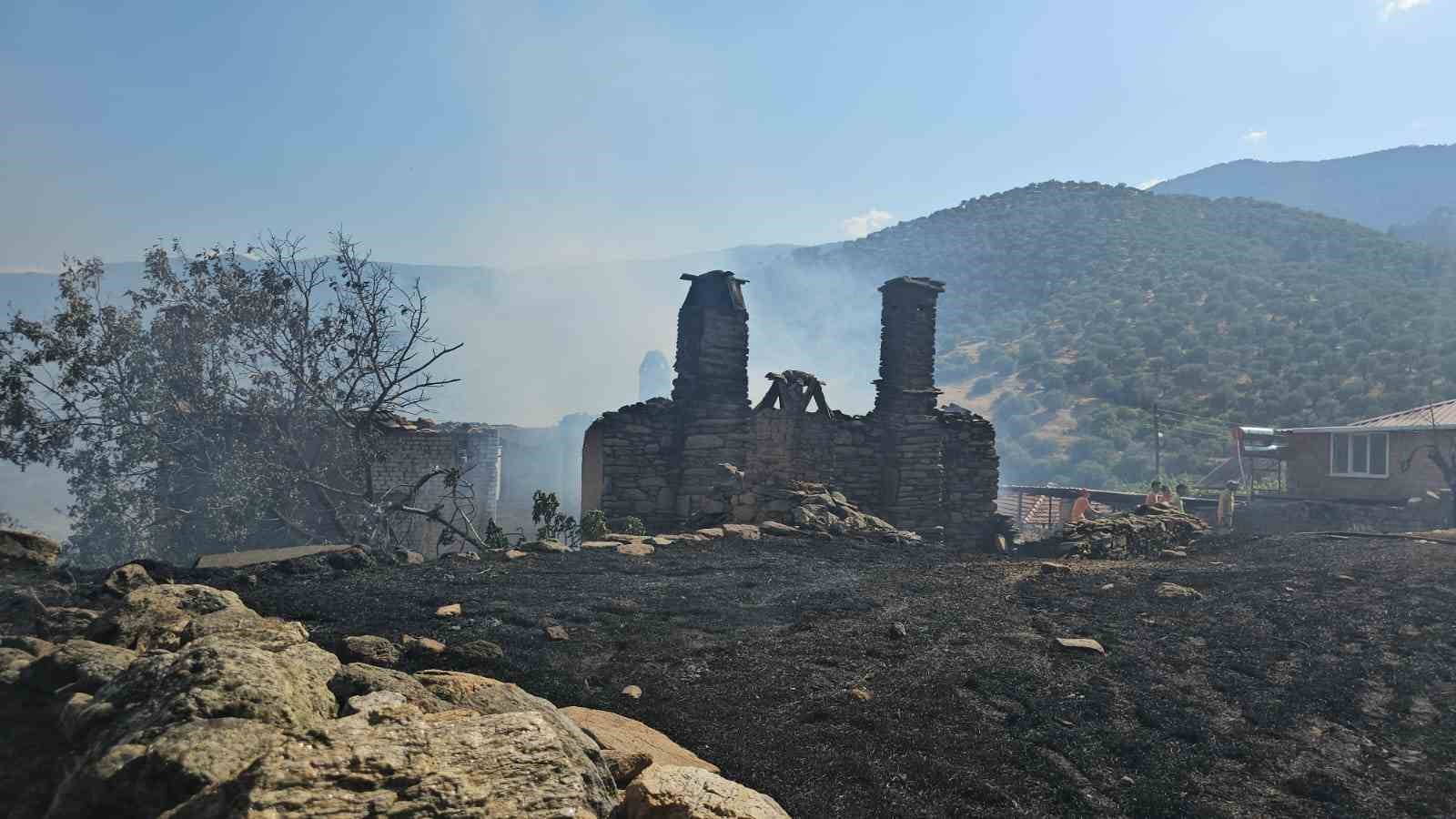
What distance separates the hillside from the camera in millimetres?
33406

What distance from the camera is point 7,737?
9.98ft

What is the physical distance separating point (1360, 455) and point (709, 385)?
18.7 metres

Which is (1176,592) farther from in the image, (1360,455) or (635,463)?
(1360,455)

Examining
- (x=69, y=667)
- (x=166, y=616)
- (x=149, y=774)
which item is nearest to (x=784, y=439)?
(x=166, y=616)

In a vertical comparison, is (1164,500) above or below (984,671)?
above

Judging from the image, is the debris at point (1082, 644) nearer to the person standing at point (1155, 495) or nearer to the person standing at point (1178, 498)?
the person standing at point (1178, 498)

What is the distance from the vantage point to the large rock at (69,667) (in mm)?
3162

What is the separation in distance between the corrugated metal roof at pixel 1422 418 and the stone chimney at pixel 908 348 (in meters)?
13.6

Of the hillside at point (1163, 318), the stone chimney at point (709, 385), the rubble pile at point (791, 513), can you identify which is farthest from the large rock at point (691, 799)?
the hillside at point (1163, 318)

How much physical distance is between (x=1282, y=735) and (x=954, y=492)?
10.2m

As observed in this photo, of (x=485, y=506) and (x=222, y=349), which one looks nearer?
(x=222, y=349)

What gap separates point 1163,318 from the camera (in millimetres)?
43125

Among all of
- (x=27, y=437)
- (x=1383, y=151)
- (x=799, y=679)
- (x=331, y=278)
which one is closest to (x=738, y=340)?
(x=331, y=278)

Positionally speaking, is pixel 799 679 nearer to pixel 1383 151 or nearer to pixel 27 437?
pixel 27 437
